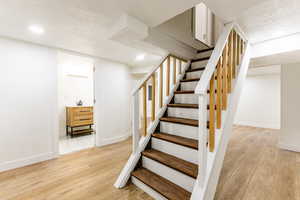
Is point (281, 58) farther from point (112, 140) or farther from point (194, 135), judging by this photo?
point (112, 140)

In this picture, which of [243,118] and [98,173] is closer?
[98,173]

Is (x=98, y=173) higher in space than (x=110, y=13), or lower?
lower

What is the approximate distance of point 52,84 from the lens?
8.82 ft

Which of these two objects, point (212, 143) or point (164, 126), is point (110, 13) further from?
point (212, 143)

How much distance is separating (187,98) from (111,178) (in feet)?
5.68

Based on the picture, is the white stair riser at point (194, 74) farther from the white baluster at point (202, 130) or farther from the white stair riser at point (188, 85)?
the white baluster at point (202, 130)

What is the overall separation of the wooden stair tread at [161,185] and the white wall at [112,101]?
1.91m

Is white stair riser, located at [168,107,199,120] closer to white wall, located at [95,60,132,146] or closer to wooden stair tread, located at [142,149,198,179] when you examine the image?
wooden stair tread, located at [142,149,198,179]

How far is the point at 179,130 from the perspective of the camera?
1930 mm

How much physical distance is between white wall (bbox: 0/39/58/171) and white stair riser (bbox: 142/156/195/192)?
2.06 m

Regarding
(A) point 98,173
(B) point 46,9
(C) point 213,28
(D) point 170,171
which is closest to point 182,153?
(D) point 170,171

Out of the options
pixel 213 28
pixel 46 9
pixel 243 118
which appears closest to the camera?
pixel 46 9

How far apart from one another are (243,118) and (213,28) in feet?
14.2

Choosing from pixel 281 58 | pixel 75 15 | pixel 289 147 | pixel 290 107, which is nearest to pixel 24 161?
pixel 75 15
